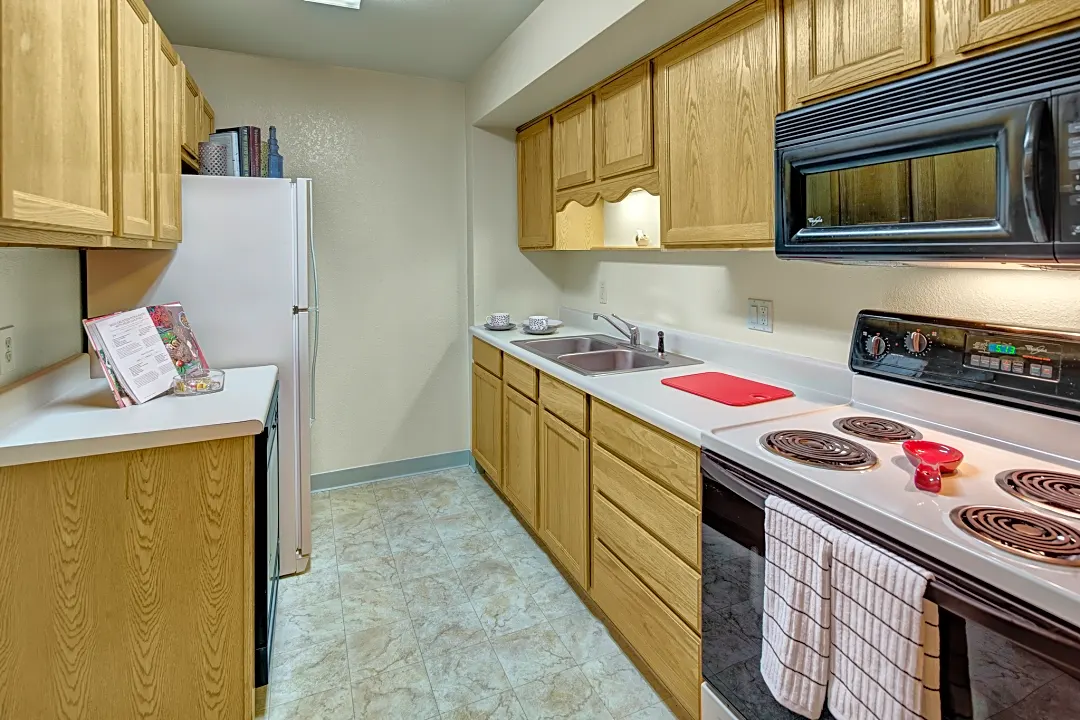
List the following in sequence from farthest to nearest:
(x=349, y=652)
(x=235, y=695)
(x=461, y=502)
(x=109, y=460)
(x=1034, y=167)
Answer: (x=461, y=502)
(x=349, y=652)
(x=235, y=695)
(x=109, y=460)
(x=1034, y=167)

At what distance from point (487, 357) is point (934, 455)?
230 centimetres

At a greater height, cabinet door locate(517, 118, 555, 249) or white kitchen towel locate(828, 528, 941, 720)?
cabinet door locate(517, 118, 555, 249)

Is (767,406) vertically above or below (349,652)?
above

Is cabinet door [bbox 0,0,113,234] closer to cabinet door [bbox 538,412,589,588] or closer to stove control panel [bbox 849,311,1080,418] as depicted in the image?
cabinet door [bbox 538,412,589,588]

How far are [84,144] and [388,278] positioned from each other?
7.07 ft

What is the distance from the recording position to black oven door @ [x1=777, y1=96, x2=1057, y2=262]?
99 cm

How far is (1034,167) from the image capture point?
3.21 ft

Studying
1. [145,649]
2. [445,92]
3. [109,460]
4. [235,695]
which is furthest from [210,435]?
[445,92]

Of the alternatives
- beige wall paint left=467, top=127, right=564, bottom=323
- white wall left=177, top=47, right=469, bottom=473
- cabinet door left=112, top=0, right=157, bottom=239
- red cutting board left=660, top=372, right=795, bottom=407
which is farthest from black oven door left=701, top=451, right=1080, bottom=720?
white wall left=177, top=47, right=469, bottom=473

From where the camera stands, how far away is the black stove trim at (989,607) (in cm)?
78

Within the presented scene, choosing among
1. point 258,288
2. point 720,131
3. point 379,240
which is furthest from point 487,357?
point 720,131

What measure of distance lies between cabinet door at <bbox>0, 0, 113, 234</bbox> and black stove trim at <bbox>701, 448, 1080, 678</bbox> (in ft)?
4.97

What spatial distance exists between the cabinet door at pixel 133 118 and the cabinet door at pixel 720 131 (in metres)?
1.61

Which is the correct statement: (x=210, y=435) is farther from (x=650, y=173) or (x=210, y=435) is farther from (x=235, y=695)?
(x=650, y=173)
